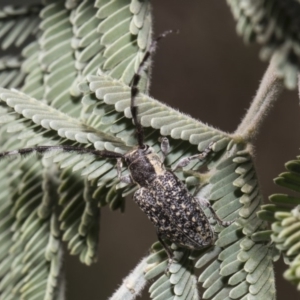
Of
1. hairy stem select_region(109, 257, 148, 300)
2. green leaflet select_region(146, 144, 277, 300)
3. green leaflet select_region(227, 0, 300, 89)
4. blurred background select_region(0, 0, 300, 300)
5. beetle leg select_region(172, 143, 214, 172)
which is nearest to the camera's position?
green leaflet select_region(227, 0, 300, 89)

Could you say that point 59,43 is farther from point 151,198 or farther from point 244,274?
point 244,274

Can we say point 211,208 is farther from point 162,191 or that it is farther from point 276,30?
point 276,30

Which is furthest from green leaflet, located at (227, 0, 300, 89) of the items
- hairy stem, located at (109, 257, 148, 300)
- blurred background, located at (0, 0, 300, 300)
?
blurred background, located at (0, 0, 300, 300)

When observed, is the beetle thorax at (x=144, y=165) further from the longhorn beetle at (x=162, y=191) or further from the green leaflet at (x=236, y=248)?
the green leaflet at (x=236, y=248)

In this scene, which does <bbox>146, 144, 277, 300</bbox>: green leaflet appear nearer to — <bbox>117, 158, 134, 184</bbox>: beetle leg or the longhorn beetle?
the longhorn beetle

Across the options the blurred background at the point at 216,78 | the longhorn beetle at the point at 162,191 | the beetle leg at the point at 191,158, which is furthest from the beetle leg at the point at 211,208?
the blurred background at the point at 216,78

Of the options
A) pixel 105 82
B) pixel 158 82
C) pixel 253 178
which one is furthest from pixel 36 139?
pixel 158 82
